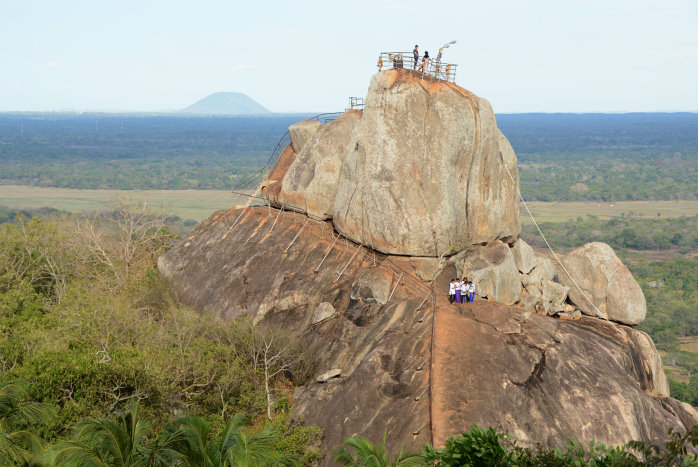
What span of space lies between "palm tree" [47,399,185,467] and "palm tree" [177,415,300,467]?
31 centimetres

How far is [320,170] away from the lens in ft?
127

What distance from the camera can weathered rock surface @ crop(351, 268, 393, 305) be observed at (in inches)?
1216

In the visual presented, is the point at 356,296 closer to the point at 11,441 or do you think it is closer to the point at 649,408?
the point at 649,408

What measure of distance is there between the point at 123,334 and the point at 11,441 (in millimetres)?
12214

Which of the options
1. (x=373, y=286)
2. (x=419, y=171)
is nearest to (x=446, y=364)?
(x=373, y=286)

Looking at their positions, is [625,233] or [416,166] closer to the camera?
[416,166]

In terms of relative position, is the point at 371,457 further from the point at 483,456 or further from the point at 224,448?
the point at 224,448

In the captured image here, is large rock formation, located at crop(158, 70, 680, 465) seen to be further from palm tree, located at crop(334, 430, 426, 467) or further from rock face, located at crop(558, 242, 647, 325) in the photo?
palm tree, located at crop(334, 430, 426, 467)

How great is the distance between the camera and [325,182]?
1512 inches

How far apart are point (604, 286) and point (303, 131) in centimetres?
2235

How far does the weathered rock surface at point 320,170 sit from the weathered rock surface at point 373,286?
7.44 m

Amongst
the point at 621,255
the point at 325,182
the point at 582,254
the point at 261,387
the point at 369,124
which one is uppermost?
the point at 369,124

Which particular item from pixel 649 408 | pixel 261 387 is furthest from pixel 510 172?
pixel 261 387

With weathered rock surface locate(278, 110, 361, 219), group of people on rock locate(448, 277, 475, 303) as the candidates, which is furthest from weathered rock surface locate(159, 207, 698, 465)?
weathered rock surface locate(278, 110, 361, 219)
